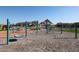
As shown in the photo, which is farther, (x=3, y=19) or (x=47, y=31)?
(x=47, y=31)

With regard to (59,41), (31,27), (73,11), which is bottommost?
(59,41)

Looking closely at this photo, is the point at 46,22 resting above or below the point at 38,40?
above

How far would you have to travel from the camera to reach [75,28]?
523cm

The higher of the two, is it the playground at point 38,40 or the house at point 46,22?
the house at point 46,22

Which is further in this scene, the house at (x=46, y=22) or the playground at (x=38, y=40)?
the house at (x=46, y=22)

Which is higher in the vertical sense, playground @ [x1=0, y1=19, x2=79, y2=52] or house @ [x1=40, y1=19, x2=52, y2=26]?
house @ [x1=40, y1=19, x2=52, y2=26]

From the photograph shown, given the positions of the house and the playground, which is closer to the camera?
the playground
